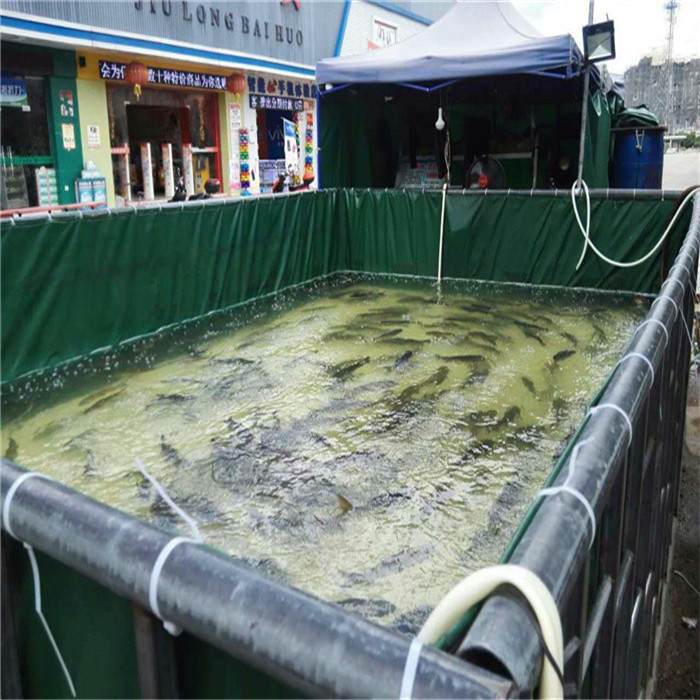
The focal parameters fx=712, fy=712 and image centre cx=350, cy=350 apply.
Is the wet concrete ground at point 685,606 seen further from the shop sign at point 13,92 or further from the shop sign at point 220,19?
the shop sign at point 220,19

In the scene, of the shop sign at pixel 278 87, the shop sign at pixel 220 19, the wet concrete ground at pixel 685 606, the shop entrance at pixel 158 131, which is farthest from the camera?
the shop sign at pixel 278 87

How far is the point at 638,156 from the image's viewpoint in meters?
13.1

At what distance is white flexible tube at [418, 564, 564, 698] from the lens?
3.18ft

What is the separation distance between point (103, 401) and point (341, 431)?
2188 mm

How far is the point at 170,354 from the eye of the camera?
755 cm

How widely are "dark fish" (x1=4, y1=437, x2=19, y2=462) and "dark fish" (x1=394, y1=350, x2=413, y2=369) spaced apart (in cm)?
356

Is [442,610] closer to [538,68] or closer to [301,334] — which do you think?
[301,334]

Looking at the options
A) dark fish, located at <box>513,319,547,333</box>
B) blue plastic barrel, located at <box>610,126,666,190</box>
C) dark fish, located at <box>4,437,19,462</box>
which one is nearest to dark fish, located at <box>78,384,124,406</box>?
dark fish, located at <box>4,437,19,462</box>

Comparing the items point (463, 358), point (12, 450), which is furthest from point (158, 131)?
point (12, 450)

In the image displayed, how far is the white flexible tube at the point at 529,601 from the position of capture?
38.2 inches

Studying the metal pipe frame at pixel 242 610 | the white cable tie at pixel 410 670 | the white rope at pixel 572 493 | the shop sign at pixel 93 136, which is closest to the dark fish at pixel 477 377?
the white rope at pixel 572 493

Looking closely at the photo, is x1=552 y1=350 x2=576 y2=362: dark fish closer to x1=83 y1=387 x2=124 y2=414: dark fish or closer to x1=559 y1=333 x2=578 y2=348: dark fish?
x1=559 y1=333 x2=578 y2=348: dark fish

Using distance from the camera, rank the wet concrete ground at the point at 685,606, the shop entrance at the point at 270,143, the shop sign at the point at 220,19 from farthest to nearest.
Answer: the shop entrance at the point at 270,143, the shop sign at the point at 220,19, the wet concrete ground at the point at 685,606

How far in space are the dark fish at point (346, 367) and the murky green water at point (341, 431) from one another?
0.11 feet
